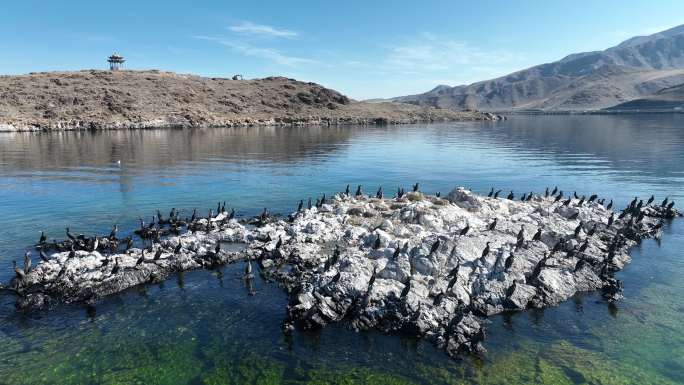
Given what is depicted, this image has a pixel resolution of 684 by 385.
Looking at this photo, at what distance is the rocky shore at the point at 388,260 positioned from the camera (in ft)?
78.3

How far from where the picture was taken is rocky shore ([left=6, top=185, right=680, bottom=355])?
23875mm

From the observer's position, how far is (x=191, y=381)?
19.0 meters

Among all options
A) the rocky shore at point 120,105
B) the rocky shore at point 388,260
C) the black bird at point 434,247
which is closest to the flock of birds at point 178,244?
the black bird at point 434,247

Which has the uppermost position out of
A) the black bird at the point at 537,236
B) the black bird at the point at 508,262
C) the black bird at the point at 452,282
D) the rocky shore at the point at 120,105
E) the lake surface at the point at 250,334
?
the rocky shore at the point at 120,105

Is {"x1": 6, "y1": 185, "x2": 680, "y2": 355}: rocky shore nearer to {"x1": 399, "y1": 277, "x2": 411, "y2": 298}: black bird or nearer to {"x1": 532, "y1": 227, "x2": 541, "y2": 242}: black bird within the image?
{"x1": 399, "y1": 277, "x2": 411, "y2": 298}: black bird

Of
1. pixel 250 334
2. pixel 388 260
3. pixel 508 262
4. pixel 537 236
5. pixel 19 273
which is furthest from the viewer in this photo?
pixel 537 236

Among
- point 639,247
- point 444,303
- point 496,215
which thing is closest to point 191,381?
point 444,303

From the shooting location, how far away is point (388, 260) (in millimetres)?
28422

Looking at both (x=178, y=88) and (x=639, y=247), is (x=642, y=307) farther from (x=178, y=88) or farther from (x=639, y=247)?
(x=178, y=88)

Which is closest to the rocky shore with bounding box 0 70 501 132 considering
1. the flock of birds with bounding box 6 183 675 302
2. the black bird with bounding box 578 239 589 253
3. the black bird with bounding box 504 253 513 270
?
the flock of birds with bounding box 6 183 675 302

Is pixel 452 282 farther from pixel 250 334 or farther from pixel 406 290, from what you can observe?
pixel 250 334

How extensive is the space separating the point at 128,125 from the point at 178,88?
44.2 m

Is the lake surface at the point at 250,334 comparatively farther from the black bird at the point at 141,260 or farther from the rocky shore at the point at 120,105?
the rocky shore at the point at 120,105

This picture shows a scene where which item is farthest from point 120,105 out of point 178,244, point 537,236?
point 537,236
